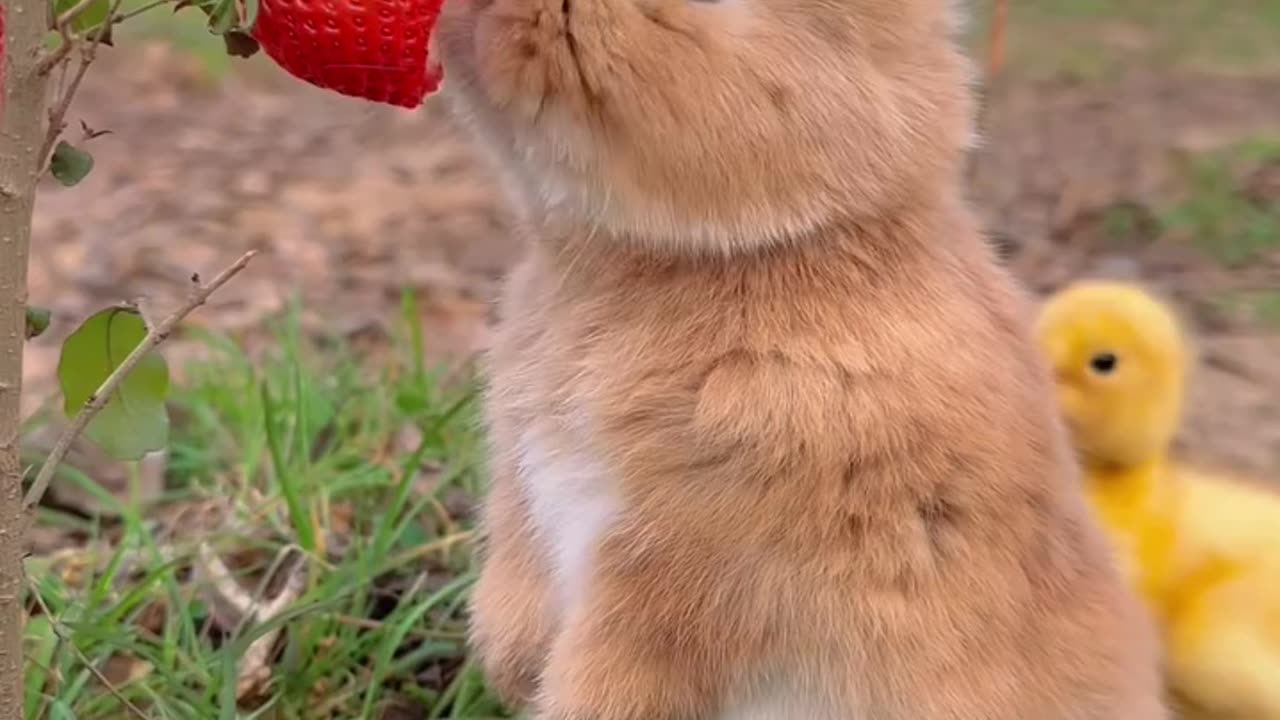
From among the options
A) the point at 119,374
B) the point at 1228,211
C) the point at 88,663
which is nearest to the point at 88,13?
the point at 119,374

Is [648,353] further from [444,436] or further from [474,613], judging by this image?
[444,436]

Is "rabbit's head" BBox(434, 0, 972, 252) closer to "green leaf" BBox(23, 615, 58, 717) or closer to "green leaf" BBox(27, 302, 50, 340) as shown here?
"green leaf" BBox(27, 302, 50, 340)

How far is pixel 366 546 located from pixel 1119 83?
3.86 meters

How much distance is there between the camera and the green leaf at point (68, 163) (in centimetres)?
124

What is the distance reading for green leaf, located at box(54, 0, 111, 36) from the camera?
1.20 m

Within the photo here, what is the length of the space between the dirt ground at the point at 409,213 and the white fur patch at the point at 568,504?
4.09 feet

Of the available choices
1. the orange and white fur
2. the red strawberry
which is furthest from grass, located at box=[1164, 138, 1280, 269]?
the red strawberry

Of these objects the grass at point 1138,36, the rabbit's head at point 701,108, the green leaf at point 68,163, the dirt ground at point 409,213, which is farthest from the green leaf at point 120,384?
the grass at point 1138,36

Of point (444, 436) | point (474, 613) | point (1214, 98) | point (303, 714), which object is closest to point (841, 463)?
point (474, 613)

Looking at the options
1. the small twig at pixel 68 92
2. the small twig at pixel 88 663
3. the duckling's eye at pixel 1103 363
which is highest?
the small twig at pixel 68 92

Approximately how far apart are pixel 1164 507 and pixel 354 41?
1264mm

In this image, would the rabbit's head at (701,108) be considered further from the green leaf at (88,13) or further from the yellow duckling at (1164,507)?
the yellow duckling at (1164,507)

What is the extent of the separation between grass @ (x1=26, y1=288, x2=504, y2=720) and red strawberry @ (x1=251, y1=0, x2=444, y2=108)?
0.86m

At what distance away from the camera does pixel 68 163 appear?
1.24 m
